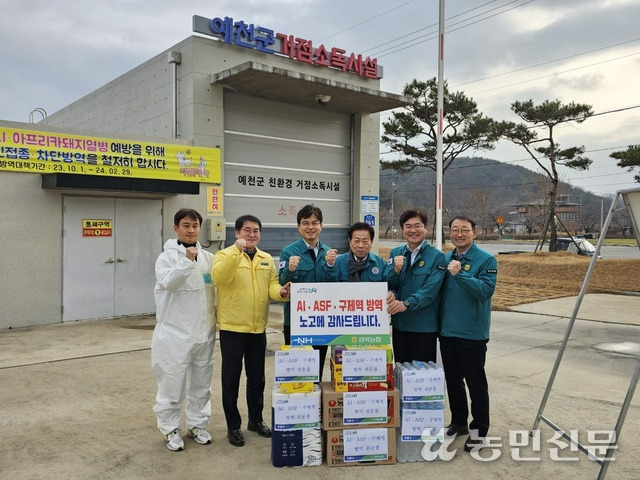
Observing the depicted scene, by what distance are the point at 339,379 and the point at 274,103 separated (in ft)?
27.3

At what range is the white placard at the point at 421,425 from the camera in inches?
138

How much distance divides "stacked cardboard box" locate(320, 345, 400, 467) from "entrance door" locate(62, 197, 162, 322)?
6563 millimetres

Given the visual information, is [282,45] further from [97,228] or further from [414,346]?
[414,346]

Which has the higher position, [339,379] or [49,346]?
[339,379]

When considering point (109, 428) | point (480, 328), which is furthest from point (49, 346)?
point (480, 328)

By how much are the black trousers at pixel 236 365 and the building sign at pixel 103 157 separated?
5.69 metres

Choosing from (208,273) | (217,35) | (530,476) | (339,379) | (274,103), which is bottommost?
(530,476)

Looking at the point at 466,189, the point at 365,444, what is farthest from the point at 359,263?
the point at 466,189

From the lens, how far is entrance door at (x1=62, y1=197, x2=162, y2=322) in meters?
8.55

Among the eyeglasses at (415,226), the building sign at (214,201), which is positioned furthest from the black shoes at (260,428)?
the building sign at (214,201)

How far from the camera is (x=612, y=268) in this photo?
48.4 ft

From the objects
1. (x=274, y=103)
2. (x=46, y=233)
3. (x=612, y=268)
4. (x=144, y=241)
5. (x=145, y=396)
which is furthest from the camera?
(x=612, y=268)

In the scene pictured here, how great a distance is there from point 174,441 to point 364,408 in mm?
1369

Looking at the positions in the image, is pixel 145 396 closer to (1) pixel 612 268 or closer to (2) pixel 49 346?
(2) pixel 49 346
